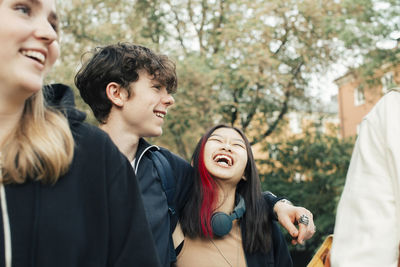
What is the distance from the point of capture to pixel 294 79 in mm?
15547

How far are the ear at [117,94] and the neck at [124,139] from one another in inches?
5.5

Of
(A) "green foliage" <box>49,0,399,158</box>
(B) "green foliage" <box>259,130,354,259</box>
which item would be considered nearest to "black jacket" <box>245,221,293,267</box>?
(A) "green foliage" <box>49,0,399,158</box>

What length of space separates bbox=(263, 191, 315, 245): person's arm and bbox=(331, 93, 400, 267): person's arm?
86 centimetres

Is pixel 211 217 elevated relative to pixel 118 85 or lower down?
lower down

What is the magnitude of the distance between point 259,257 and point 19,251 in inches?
75.1

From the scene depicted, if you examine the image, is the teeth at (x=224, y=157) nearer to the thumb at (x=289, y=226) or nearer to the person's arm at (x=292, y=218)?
the person's arm at (x=292, y=218)

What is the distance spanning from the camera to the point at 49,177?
4.65 ft

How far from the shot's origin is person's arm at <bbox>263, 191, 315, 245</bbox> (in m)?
2.50

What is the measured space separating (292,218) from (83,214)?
1.55 m

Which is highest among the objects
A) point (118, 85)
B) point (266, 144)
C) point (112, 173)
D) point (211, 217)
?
point (118, 85)

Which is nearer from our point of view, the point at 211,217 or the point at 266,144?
the point at 211,217

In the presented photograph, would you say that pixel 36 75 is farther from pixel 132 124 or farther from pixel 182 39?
pixel 182 39

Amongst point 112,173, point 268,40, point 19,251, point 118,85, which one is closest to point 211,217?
point 118,85

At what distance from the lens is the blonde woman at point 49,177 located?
137cm
